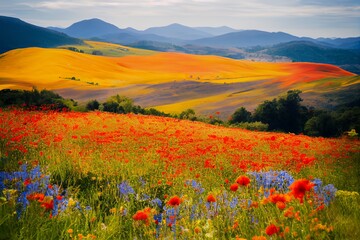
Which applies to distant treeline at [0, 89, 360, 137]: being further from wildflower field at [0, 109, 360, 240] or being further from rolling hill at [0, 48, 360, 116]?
wildflower field at [0, 109, 360, 240]

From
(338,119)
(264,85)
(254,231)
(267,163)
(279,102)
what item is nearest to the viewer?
(254,231)

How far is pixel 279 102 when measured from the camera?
39.6 metres

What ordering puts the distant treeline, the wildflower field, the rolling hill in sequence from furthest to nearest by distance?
the rolling hill
the distant treeline
the wildflower field

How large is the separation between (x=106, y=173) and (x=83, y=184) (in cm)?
50

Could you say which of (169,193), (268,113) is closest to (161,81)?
(268,113)

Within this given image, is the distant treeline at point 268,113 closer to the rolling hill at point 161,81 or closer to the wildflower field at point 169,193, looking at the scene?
the rolling hill at point 161,81

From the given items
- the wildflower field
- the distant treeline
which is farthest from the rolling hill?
the wildflower field

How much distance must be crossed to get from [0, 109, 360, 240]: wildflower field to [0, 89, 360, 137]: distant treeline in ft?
46.3

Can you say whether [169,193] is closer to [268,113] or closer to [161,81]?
[268,113]

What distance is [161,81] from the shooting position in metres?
88.3

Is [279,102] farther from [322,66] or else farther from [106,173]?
[322,66]

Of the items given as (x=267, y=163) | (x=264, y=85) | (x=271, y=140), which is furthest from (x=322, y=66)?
(x=267, y=163)

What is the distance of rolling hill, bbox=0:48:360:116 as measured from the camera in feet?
199

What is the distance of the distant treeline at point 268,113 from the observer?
27.7 m
